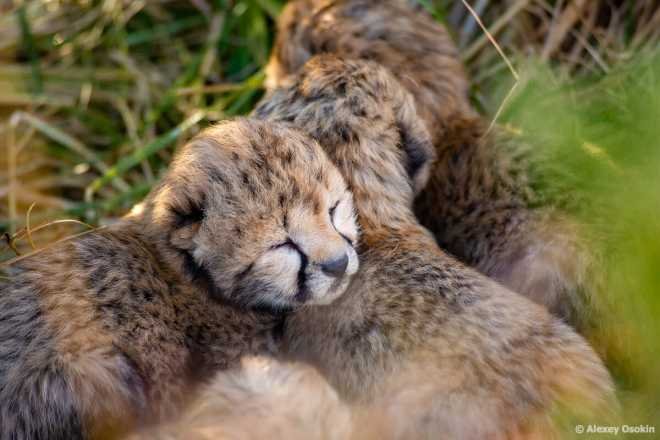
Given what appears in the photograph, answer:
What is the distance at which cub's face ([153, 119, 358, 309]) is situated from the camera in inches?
107

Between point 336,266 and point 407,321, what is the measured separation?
287 mm

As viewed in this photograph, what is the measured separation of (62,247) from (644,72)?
254 cm

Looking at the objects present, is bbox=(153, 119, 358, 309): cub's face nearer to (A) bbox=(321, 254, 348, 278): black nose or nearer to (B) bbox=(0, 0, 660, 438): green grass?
(A) bbox=(321, 254, 348, 278): black nose

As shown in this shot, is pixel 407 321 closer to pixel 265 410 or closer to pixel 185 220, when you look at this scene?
pixel 265 410

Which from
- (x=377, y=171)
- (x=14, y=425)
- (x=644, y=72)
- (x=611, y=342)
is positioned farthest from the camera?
(x=644, y=72)

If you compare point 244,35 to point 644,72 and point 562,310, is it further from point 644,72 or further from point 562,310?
point 562,310

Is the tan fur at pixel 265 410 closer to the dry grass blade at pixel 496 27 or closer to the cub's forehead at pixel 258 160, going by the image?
the cub's forehead at pixel 258 160

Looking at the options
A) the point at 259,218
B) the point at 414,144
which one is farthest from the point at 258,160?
the point at 414,144

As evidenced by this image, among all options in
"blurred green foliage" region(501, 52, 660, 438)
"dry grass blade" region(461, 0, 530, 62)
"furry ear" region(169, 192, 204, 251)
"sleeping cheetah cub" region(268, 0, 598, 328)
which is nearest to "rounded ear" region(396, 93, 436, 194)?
"sleeping cheetah cub" region(268, 0, 598, 328)

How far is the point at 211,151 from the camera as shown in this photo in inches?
113

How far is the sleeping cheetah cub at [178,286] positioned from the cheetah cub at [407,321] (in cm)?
15

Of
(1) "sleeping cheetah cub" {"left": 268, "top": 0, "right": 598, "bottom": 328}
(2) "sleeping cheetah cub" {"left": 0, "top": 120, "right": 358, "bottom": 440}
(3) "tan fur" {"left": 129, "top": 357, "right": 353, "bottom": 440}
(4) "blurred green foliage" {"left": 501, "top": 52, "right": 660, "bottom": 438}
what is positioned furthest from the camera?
(1) "sleeping cheetah cub" {"left": 268, "top": 0, "right": 598, "bottom": 328}

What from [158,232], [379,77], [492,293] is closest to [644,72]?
[379,77]

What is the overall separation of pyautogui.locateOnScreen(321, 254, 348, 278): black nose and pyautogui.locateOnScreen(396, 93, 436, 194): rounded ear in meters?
0.76
